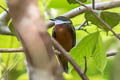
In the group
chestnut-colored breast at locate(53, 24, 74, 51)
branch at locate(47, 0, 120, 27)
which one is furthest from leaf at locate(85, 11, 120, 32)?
chestnut-colored breast at locate(53, 24, 74, 51)

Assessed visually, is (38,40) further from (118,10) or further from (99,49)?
(118,10)

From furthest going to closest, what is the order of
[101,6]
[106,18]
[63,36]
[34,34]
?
[63,36] → [101,6] → [106,18] → [34,34]

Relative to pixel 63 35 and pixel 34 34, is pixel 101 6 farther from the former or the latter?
pixel 34 34

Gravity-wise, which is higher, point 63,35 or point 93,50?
point 93,50

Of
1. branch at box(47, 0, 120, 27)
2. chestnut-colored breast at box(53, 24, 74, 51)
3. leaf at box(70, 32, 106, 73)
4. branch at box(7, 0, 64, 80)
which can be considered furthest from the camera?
chestnut-colored breast at box(53, 24, 74, 51)

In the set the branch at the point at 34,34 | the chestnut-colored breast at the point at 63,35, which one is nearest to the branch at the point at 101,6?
the chestnut-colored breast at the point at 63,35

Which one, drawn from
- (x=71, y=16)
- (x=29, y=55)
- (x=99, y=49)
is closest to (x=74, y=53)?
(x=99, y=49)

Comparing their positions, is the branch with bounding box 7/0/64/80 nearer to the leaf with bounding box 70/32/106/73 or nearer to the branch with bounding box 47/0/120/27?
the leaf with bounding box 70/32/106/73

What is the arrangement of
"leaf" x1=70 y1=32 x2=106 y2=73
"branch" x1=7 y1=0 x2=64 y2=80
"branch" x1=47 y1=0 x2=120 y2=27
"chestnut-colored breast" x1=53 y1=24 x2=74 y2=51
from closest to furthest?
"branch" x1=7 y1=0 x2=64 y2=80, "leaf" x1=70 y1=32 x2=106 y2=73, "branch" x1=47 y1=0 x2=120 y2=27, "chestnut-colored breast" x1=53 y1=24 x2=74 y2=51

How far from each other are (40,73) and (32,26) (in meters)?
0.06

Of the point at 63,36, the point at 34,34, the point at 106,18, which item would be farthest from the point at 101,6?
the point at 34,34

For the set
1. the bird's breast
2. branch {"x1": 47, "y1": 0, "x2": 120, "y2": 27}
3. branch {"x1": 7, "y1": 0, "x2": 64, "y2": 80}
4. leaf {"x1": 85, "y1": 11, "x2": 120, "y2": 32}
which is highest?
branch {"x1": 7, "y1": 0, "x2": 64, "y2": 80}

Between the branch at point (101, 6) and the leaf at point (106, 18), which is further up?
the leaf at point (106, 18)

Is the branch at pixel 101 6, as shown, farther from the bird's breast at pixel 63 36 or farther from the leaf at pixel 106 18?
the bird's breast at pixel 63 36
